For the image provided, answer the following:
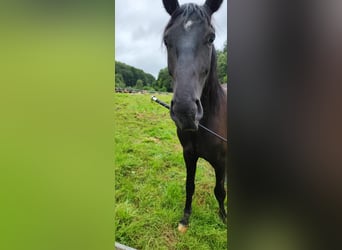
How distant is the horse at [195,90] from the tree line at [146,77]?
0.12 feet

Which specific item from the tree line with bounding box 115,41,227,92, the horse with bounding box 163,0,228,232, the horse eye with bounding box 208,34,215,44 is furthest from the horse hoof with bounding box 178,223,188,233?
the horse eye with bounding box 208,34,215,44

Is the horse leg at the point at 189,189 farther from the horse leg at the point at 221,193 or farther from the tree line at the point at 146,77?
the tree line at the point at 146,77

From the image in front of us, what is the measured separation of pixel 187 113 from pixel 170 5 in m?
0.63

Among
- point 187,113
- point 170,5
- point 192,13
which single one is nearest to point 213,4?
point 192,13

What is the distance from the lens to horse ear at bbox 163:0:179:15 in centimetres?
189

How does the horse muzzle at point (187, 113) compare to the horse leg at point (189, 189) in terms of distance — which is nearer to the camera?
the horse muzzle at point (187, 113)

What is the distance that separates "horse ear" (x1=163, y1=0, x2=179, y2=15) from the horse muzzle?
20.7 inches

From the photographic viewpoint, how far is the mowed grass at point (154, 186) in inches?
74.9

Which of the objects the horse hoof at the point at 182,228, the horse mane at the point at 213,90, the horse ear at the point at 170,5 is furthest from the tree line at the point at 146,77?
the horse hoof at the point at 182,228

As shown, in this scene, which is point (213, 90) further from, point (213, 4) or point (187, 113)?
point (213, 4)

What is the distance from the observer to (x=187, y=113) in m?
1.81

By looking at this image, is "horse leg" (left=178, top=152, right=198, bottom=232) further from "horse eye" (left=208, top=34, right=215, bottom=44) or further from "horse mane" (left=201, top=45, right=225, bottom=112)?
"horse eye" (left=208, top=34, right=215, bottom=44)

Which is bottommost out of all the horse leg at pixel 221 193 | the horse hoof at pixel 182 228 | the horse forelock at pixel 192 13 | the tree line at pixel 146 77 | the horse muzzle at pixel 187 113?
the horse hoof at pixel 182 228
